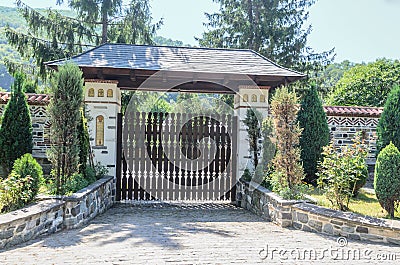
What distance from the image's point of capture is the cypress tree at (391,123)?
8.39 meters

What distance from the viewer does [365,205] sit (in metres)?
5.91

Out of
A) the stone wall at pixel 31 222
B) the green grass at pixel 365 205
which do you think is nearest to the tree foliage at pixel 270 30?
the green grass at pixel 365 205

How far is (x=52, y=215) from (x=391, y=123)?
7.48 meters

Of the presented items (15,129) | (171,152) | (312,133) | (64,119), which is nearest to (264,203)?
(171,152)

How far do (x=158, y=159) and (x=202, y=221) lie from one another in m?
2.23

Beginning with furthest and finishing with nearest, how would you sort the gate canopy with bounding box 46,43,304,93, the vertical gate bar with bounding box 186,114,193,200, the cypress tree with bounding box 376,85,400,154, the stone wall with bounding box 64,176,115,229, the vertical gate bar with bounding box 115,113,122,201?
the cypress tree with bounding box 376,85,400,154 → the vertical gate bar with bounding box 186,114,193,200 → the vertical gate bar with bounding box 115,113,122,201 → the gate canopy with bounding box 46,43,304,93 → the stone wall with bounding box 64,176,115,229

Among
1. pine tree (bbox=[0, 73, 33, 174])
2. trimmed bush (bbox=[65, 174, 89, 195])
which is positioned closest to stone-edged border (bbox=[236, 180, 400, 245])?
trimmed bush (bbox=[65, 174, 89, 195])

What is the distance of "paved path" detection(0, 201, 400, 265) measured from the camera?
3.61 metres

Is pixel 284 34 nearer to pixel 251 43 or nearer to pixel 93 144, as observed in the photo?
pixel 251 43

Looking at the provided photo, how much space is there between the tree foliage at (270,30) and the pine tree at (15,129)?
9.60m

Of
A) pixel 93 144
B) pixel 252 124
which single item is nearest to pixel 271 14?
pixel 252 124

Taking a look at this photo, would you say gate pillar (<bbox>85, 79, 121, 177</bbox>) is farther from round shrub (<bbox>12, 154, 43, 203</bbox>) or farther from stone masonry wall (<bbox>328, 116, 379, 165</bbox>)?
stone masonry wall (<bbox>328, 116, 379, 165</bbox>)

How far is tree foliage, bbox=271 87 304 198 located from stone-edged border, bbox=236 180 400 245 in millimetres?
352

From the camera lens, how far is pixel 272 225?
539 centimetres
